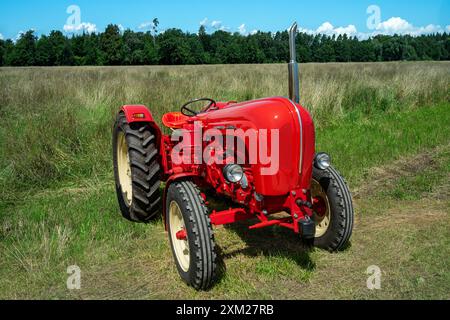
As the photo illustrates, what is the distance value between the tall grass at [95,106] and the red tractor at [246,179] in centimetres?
226

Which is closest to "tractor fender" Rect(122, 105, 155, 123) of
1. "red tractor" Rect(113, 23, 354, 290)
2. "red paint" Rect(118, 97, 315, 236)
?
"red tractor" Rect(113, 23, 354, 290)

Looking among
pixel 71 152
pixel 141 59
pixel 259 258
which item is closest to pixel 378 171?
pixel 259 258

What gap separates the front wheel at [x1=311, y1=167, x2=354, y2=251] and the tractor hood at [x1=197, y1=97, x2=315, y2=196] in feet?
1.84

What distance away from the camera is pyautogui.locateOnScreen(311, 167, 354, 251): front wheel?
3.48 m

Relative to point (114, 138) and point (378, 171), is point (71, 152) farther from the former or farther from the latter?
point (378, 171)

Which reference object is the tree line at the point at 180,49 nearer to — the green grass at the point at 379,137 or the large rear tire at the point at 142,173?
the green grass at the point at 379,137

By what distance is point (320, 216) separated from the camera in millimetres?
3787

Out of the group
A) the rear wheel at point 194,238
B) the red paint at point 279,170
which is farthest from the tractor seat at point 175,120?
the rear wheel at point 194,238

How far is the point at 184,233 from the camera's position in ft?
10.6

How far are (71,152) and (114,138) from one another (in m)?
1.61

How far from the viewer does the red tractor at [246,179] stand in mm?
2941

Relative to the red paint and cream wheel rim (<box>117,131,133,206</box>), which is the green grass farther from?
cream wheel rim (<box>117,131,133,206</box>)

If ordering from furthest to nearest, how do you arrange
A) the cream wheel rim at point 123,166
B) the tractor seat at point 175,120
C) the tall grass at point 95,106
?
the tall grass at point 95,106 → the cream wheel rim at point 123,166 → the tractor seat at point 175,120
